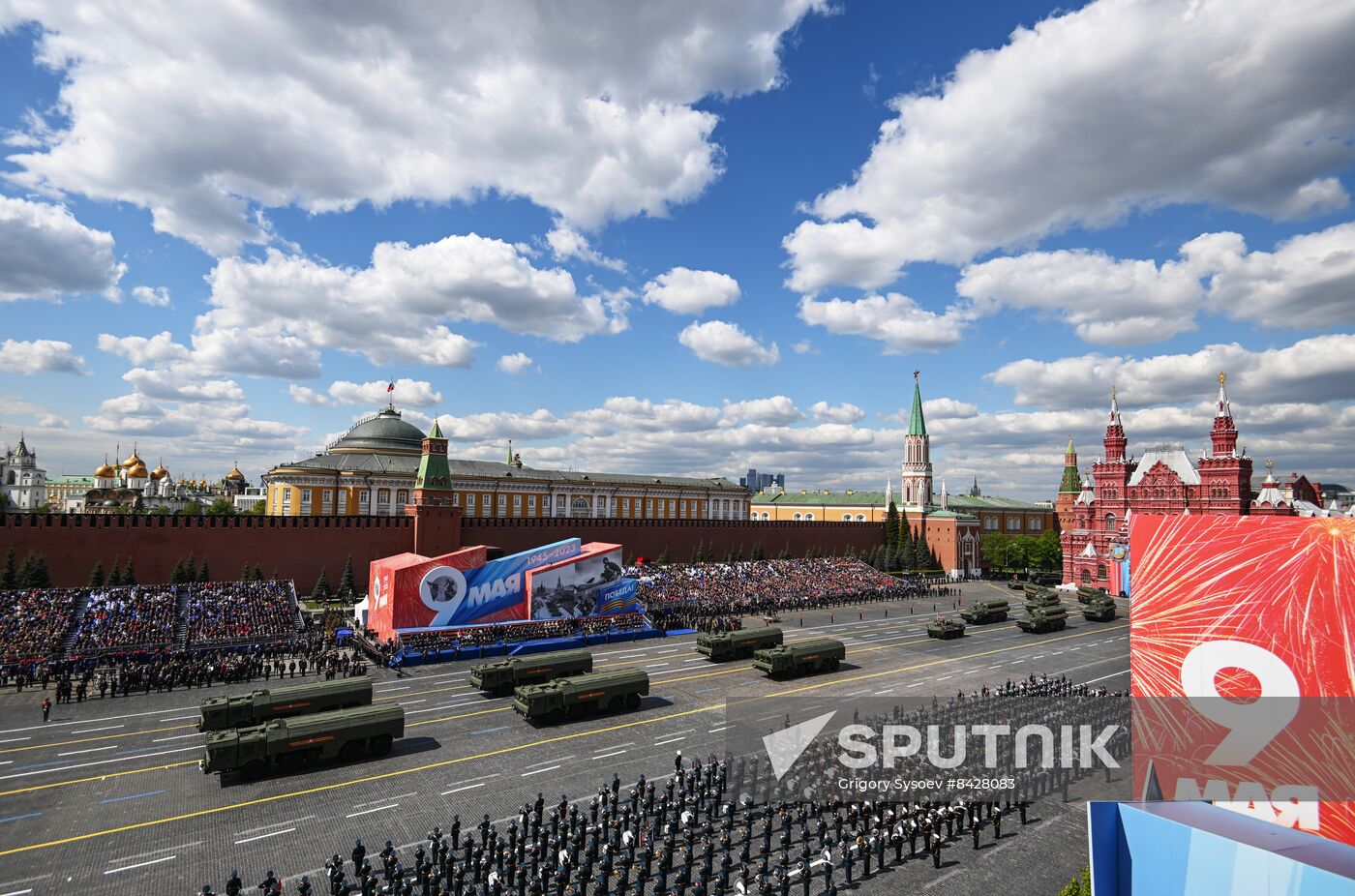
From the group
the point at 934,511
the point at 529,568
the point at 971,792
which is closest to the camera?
the point at 971,792

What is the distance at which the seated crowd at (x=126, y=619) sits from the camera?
3319 cm

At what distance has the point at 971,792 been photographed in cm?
1914

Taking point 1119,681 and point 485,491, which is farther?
point 485,491

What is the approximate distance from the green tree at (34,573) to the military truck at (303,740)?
2601 cm

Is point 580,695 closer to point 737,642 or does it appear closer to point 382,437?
point 737,642

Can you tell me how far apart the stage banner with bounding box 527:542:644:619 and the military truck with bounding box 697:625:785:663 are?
8.45 m

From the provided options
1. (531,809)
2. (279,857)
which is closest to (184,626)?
(279,857)

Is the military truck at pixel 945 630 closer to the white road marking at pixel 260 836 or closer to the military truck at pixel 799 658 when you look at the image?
the military truck at pixel 799 658

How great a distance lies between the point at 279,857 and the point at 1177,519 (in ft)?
72.9

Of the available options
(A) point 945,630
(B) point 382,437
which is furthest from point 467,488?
(A) point 945,630

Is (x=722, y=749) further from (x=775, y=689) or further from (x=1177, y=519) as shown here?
(x=1177, y=519)

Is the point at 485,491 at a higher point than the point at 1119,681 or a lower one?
higher

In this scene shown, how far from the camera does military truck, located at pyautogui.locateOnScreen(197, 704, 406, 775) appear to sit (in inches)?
775

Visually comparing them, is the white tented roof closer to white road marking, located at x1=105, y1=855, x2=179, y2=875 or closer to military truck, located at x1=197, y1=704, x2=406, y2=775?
military truck, located at x1=197, y1=704, x2=406, y2=775
